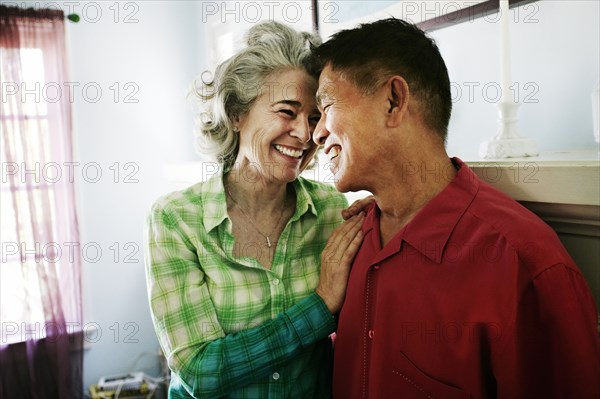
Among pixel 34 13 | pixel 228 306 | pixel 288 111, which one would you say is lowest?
pixel 228 306

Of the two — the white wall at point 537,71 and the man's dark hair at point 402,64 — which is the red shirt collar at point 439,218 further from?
the white wall at point 537,71

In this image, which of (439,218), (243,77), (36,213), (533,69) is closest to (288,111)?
(243,77)

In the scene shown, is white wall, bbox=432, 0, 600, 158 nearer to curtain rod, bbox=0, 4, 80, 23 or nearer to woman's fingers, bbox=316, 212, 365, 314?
woman's fingers, bbox=316, 212, 365, 314

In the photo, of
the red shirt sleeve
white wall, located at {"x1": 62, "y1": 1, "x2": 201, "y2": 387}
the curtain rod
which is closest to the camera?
the red shirt sleeve

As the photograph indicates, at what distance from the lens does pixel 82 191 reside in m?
3.56

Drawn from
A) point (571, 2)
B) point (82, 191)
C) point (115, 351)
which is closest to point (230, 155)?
point (571, 2)

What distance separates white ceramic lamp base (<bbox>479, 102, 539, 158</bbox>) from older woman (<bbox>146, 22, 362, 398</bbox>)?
0.36 metres

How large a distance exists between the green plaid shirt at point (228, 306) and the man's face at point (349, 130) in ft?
0.99

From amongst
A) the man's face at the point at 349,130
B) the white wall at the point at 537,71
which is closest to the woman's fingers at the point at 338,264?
the man's face at the point at 349,130

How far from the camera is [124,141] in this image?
3.66 metres

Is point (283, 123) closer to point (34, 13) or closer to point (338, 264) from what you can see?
point (338, 264)

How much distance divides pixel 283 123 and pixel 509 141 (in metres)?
0.54

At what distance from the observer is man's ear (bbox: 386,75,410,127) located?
110 cm

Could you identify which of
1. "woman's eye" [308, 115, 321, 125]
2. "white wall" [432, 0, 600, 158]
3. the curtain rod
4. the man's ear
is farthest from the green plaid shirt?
the curtain rod
